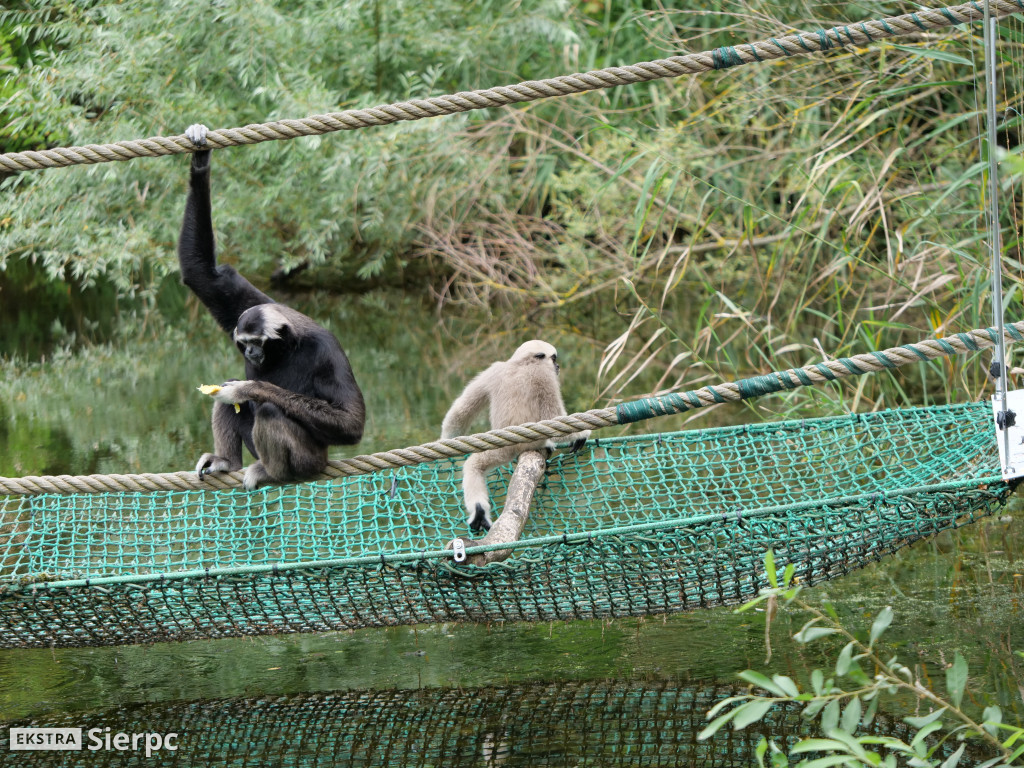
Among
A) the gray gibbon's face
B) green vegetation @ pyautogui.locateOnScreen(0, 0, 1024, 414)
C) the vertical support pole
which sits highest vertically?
A: the vertical support pole

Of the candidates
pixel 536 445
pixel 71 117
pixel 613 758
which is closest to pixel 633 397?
pixel 536 445

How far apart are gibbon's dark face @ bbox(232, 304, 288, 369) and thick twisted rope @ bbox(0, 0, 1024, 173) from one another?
779mm

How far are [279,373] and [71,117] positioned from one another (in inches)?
285

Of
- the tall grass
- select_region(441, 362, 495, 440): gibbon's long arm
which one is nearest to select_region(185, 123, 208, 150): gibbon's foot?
select_region(441, 362, 495, 440): gibbon's long arm

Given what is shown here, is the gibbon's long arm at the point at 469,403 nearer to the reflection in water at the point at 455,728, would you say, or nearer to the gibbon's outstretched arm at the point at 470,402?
the gibbon's outstretched arm at the point at 470,402

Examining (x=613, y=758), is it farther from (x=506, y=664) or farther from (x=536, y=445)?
(x=536, y=445)

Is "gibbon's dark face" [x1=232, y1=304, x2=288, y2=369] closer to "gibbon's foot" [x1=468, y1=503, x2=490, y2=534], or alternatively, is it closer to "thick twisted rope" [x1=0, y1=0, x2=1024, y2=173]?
"thick twisted rope" [x1=0, y1=0, x2=1024, y2=173]

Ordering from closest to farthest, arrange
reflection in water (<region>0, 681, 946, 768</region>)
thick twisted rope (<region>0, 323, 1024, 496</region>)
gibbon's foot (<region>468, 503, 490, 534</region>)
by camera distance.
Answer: thick twisted rope (<region>0, 323, 1024, 496</region>) < reflection in water (<region>0, 681, 946, 768</region>) < gibbon's foot (<region>468, 503, 490, 534</region>)

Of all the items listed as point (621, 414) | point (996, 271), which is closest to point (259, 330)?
point (621, 414)

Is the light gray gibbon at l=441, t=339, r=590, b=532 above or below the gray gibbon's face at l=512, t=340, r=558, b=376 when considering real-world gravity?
below

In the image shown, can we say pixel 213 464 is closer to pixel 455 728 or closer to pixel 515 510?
pixel 515 510

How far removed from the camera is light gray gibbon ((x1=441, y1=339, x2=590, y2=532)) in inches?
192

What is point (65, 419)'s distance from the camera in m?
8.98

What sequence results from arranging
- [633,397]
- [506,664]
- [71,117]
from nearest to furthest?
[506,664] < [633,397] < [71,117]
